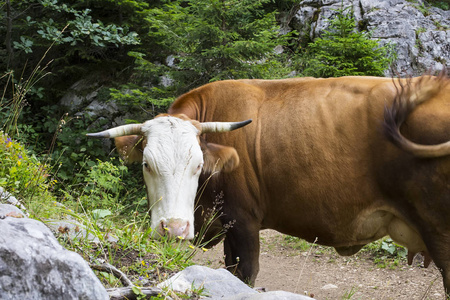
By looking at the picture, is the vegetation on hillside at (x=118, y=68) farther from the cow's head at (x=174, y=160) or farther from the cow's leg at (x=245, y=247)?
the cow's leg at (x=245, y=247)

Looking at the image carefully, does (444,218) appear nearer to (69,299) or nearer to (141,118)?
(69,299)

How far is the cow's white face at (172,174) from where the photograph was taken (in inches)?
137

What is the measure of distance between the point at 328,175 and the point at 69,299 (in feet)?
8.54

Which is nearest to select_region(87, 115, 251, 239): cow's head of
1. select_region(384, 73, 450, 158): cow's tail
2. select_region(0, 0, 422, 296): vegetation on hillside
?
select_region(0, 0, 422, 296): vegetation on hillside

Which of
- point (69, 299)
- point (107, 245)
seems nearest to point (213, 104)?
point (107, 245)

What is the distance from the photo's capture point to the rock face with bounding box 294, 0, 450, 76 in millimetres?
10438

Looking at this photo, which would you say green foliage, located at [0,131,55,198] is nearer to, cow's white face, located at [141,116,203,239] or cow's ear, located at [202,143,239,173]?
cow's white face, located at [141,116,203,239]

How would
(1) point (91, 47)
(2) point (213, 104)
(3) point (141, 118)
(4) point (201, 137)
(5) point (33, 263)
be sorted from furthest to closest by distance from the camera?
(1) point (91, 47) < (3) point (141, 118) < (2) point (213, 104) < (4) point (201, 137) < (5) point (33, 263)

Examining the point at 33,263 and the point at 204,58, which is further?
the point at 204,58

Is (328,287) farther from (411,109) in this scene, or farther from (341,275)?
(411,109)

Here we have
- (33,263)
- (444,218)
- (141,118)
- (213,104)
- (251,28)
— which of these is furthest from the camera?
(141,118)

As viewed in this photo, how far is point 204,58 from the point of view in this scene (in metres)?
8.03

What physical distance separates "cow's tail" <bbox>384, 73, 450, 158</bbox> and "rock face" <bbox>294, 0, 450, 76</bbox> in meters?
6.57

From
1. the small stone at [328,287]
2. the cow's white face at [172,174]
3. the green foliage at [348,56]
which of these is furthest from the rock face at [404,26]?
the cow's white face at [172,174]
